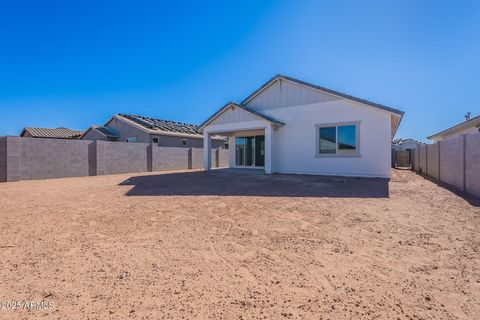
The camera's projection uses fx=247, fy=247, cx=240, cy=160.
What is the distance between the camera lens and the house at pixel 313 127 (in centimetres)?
1187

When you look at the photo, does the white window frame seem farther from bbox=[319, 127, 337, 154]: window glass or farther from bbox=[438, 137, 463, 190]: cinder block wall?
bbox=[438, 137, 463, 190]: cinder block wall

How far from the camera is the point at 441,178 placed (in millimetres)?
10953

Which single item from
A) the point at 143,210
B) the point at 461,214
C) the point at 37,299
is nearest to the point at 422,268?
the point at 461,214

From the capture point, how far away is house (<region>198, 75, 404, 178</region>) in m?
11.9

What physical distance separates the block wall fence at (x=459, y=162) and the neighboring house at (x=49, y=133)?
102 ft

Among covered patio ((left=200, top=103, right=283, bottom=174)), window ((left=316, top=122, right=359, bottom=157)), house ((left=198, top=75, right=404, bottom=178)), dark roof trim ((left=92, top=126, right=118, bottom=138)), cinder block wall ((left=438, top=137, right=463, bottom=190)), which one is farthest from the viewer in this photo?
dark roof trim ((left=92, top=126, right=118, bottom=138))

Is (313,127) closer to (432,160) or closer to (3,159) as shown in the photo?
(432,160)

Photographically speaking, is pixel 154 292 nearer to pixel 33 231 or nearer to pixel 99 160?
pixel 33 231

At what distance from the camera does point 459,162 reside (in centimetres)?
838

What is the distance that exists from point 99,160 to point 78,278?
14.1m

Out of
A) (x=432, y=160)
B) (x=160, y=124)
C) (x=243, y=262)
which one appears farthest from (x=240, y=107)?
(x=160, y=124)

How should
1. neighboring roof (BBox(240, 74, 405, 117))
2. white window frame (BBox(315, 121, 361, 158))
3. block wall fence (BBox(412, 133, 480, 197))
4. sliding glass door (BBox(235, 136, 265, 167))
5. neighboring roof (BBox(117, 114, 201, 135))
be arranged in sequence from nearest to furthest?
block wall fence (BBox(412, 133, 480, 197)), neighboring roof (BBox(240, 74, 405, 117)), white window frame (BBox(315, 121, 361, 158)), sliding glass door (BBox(235, 136, 265, 167)), neighboring roof (BBox(117, 114, 201, 135))

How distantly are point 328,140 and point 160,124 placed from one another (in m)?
19.0

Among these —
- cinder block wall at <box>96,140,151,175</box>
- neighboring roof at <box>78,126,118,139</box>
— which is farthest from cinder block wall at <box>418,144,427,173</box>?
neighboring roof at <box>78,126,118,139</box>
